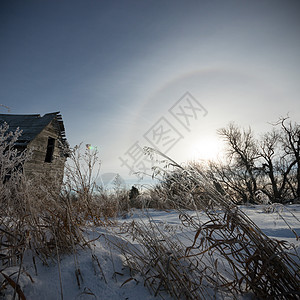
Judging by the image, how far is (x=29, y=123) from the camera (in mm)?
9914

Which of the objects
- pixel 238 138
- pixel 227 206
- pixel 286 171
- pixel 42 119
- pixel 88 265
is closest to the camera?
pixel 227 206

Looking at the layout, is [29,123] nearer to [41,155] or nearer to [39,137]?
[39,137]

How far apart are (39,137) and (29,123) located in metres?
1.80

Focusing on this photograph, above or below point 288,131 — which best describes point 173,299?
below

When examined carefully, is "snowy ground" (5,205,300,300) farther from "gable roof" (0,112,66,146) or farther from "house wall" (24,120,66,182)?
"gable roof" (0,112,66,146)

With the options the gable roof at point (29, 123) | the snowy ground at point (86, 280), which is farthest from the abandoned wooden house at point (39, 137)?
the snowy ground at point (86, 280)

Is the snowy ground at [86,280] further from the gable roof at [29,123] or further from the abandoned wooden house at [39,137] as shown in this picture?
the gable roof at [29,123]

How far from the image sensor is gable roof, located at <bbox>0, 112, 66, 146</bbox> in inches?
340

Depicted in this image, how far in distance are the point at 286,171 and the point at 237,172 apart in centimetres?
392

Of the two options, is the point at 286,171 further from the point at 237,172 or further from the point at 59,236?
the point at 59,236

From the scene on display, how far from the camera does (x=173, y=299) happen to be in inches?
36.1

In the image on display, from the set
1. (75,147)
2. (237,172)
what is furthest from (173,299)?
(237,172)

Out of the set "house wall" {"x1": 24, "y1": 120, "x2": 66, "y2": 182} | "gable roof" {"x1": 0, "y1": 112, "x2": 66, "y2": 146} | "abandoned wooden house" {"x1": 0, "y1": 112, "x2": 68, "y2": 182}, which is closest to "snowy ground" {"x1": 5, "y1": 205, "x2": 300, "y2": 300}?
"abandoned wooden house" {"x1": 0, "y1": 112, "x2": 68, "y2": 182}

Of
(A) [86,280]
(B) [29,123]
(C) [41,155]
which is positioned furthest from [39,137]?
(A) [86,280]
